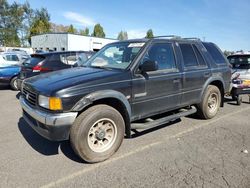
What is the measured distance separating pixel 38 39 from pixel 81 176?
4440 centimetres

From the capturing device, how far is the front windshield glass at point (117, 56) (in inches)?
164

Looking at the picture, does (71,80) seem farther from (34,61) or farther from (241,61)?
(241,61)

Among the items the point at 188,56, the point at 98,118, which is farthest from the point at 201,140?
the point at 98,118

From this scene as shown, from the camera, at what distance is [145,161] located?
3.58 metres

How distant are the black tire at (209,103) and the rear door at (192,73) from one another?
28 centimetres

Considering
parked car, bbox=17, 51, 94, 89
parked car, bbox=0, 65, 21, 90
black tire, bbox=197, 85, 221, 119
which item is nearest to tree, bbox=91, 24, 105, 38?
parked car, bbox=0, 65, 21, 90

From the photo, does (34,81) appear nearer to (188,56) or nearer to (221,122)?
(188,56)

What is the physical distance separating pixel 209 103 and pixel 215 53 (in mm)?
1336

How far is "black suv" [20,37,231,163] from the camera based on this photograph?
324cm

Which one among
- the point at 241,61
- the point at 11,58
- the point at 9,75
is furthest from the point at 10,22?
the point at 241,61

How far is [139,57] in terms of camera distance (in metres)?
4.04

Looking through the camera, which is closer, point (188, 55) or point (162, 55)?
point (162, 55)

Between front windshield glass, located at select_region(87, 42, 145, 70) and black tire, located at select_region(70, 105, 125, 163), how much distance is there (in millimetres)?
934

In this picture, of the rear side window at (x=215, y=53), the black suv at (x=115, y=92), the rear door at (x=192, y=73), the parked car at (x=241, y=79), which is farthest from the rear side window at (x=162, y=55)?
the parked car at (x=241, y=79)
